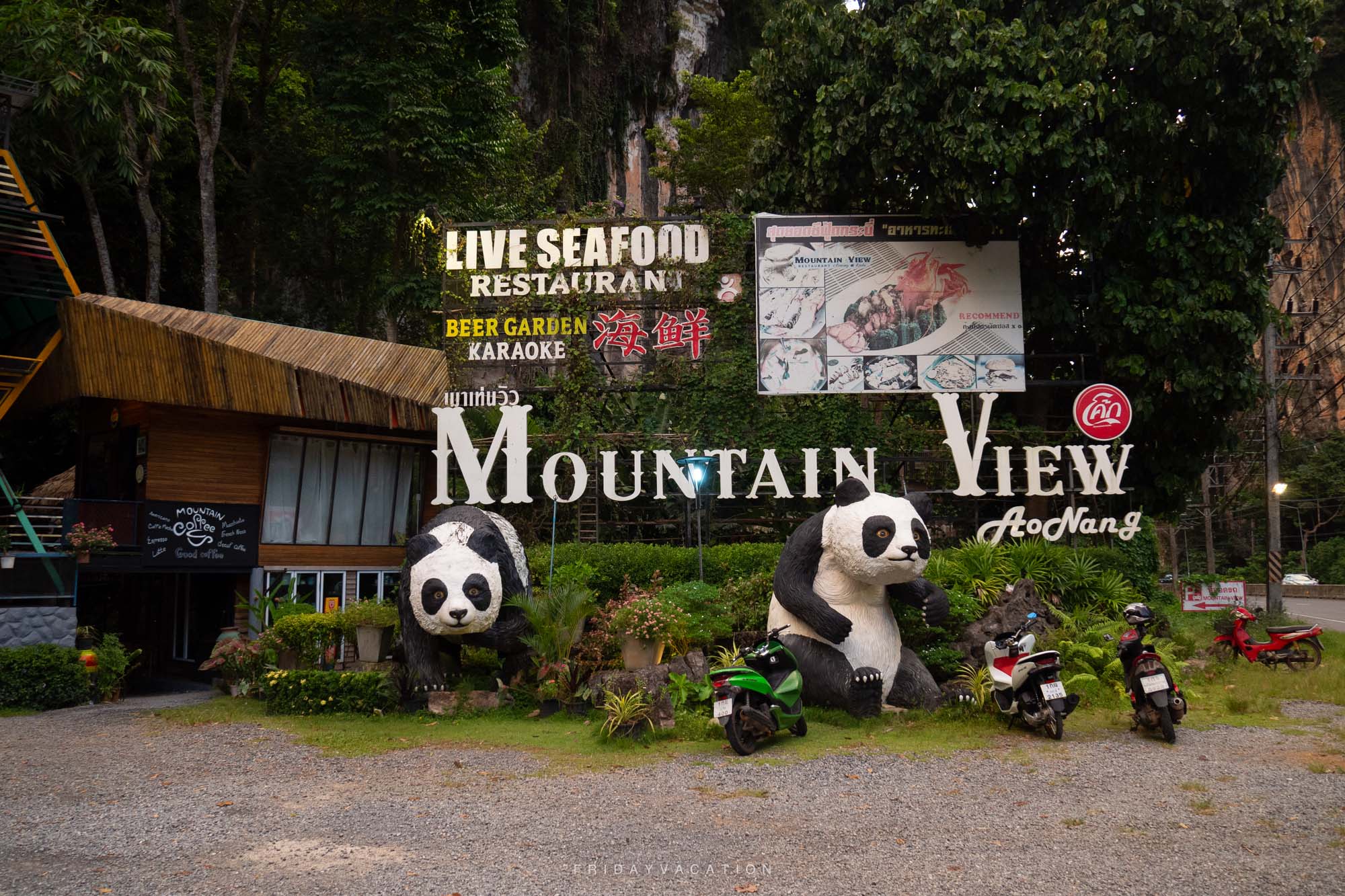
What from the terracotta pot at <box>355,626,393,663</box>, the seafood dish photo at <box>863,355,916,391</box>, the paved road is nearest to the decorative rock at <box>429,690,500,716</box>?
the terracotta pot at <box>355,626,393,663</box>

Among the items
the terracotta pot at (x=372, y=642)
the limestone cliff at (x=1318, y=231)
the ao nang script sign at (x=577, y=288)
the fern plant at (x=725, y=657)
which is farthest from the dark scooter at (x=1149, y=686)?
the limestone cliff at (x=1318, y=231)

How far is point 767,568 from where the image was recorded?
14.0 meters

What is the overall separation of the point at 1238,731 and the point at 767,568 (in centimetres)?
634

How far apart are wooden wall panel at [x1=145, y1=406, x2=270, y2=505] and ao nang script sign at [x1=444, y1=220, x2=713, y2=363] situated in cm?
377

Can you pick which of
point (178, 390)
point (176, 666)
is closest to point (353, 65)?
point (178, 390)

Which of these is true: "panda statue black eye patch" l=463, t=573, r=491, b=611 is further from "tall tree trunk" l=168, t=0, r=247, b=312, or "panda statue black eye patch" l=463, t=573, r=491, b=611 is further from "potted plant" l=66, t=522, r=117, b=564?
"tall tree trunk" l=168, t=0, r=247, b=312

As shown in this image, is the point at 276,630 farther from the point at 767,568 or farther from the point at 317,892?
the point at 317,892

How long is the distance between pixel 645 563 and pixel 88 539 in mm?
7743

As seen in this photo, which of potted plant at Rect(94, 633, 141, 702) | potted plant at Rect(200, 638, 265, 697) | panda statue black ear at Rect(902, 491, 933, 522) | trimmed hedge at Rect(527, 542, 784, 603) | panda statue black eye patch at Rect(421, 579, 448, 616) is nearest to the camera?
panda statue black ear at Rect(902, 491, 933, 522)

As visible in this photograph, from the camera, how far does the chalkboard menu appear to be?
1516 centimetres

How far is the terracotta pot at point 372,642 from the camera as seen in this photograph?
11.8m

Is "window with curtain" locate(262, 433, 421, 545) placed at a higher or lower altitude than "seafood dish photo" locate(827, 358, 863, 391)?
A: lower

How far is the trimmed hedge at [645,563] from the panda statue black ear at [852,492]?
3985 millimetres

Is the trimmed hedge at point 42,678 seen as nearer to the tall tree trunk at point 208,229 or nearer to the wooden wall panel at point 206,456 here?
the wooden wall panel at point 206,456
